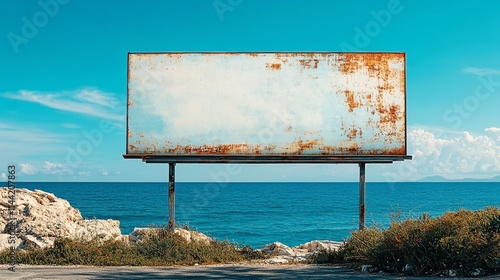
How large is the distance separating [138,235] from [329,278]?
9333 millimetres

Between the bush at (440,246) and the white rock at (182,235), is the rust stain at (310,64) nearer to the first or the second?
the bush at (440,246)

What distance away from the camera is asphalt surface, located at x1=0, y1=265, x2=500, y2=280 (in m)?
11.1

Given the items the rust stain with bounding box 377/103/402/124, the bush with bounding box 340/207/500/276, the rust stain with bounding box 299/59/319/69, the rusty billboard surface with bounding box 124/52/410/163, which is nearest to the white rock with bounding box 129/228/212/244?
the rusty billboard surface with bounding box 124/52/410/163

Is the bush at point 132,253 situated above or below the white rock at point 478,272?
below

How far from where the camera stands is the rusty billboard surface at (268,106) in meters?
15.4

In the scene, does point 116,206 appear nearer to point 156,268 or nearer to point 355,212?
point 355,212

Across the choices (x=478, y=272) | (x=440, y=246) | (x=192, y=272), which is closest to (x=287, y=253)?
(x=192, y=272)

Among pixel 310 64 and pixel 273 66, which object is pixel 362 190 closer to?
pixel 310 64

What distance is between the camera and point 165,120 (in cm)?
1551

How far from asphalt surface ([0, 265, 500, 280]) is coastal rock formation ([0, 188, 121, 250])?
289 cm

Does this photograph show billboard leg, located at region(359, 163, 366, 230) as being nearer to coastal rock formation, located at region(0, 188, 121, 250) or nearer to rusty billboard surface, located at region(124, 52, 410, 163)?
rusty billboard surface, located at region(124, 52, 410, 163)

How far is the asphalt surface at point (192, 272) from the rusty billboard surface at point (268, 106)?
3831 mm

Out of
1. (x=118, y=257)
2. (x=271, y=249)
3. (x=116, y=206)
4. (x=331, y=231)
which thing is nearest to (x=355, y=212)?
(x=331, y=231)

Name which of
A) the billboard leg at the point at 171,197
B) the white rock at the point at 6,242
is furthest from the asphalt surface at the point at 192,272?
the white rock at the point at 6,242
